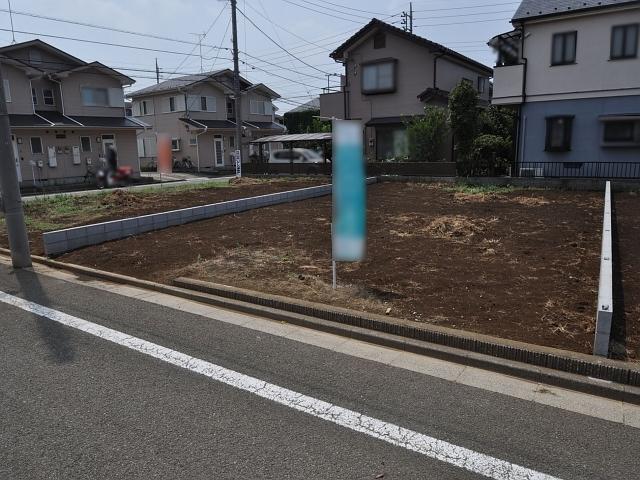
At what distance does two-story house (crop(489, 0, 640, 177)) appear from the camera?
51.9 feet

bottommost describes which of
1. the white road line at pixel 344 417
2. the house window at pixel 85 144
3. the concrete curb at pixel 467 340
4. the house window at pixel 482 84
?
the white road line at pixel 344 417

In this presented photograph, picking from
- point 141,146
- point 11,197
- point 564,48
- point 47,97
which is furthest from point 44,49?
point 564,48

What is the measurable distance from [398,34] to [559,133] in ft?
34.3

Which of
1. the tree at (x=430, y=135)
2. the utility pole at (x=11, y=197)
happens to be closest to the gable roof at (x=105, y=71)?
the tree at (x=430, y=135)

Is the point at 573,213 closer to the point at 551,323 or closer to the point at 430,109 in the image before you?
the point at 551,323

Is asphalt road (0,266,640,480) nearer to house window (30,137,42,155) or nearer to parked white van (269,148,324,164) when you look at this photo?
parked white van (269,148,324,164)

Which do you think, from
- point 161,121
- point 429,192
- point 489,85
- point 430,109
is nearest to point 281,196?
point 429,192

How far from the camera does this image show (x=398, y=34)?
23.9m

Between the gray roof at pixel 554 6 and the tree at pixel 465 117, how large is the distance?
9.66 ft

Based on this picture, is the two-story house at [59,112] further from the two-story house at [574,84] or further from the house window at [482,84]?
the house window at [482,84]

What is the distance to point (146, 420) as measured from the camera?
3191 millimetres

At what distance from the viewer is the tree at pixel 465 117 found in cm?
1855

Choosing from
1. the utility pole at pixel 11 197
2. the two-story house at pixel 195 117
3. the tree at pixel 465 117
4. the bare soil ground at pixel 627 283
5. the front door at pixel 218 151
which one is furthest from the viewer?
the front door at pixel 218 151

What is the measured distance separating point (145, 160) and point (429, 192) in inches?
910
